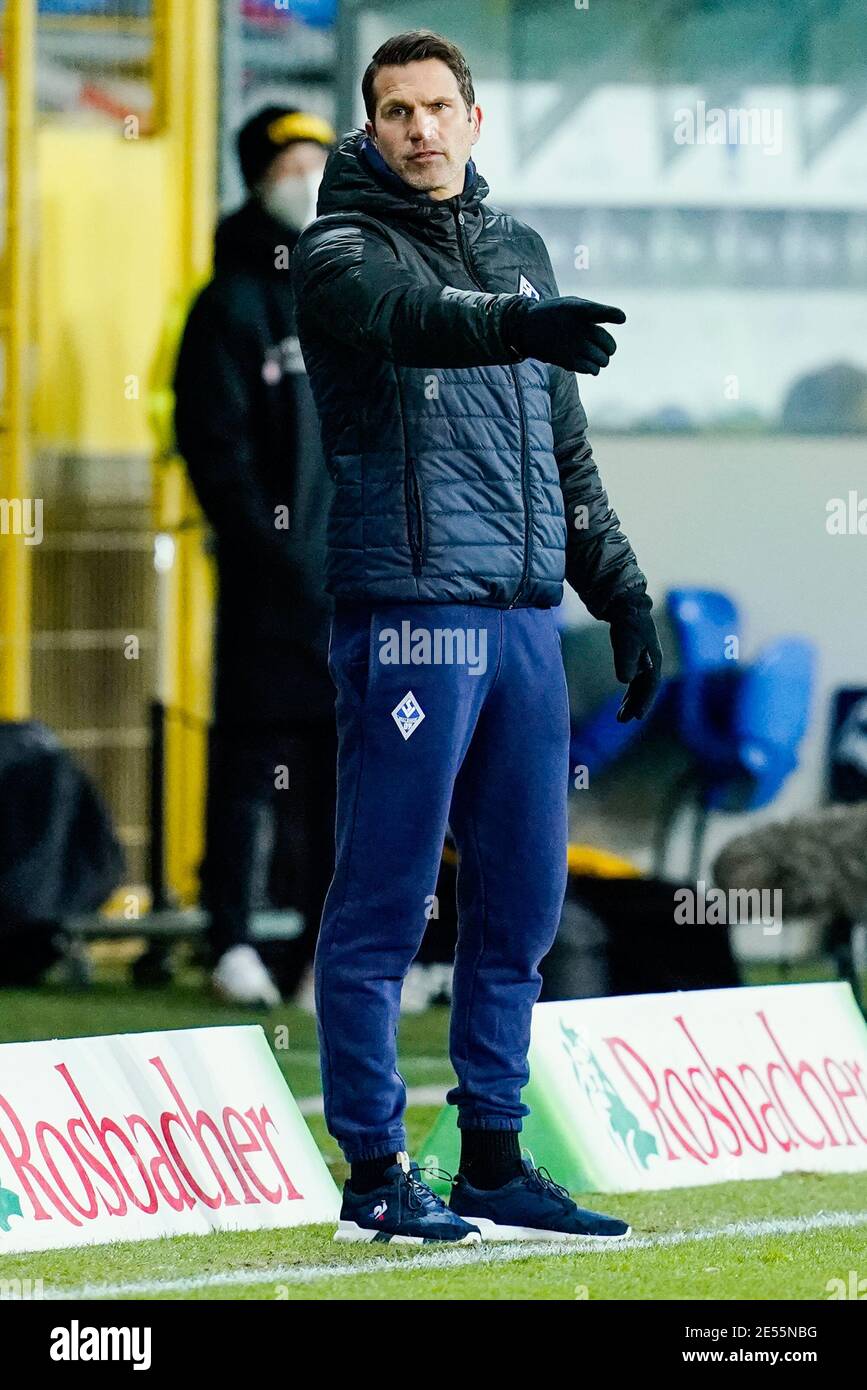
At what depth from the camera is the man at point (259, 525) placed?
649 cm

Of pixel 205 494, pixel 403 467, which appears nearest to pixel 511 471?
pixel 403 467

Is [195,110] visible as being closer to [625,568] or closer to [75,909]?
[75,909]

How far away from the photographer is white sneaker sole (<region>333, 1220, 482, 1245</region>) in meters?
3.86

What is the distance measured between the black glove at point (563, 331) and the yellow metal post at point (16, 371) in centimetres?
418

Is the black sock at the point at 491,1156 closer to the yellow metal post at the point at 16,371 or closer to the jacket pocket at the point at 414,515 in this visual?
the jacket pocket at the point at 414,515

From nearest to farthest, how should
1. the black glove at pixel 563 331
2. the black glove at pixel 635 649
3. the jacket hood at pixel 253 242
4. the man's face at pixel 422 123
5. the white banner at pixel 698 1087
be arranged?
the black glove at pixel 563 331 < the man's face at pixel 422 123 < the black glove at pixel 635 649 < the white banner at pixel 698 1087 < the jacket hood at pixel 253 242

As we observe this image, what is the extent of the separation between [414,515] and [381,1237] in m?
1.04

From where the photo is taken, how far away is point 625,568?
421 centimetres

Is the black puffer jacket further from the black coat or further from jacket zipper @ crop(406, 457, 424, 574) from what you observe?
the black coat

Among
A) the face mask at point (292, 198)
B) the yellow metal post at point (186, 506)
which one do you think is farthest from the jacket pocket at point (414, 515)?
the yellow metal post at point (186, 506)

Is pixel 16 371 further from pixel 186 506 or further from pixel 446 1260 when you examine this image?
pixel 446 1260

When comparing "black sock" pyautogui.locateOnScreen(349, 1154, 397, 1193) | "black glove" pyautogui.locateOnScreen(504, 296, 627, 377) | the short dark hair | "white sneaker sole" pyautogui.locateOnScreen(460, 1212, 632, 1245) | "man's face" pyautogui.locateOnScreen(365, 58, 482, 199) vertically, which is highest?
the short dark hair

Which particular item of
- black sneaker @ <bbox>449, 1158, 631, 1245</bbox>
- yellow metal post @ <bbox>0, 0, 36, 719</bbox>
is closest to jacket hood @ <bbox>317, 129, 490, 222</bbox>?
black sneaker @ <bbox>449, 1158, 631, 1245</bbox>

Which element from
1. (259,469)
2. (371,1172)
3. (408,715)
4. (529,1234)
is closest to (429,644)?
(408,715)
